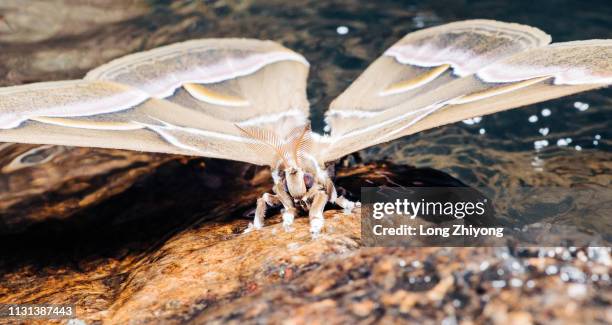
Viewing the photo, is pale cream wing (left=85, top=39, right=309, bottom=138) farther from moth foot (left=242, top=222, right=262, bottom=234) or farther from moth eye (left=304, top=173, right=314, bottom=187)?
moth foot (left=242, top=222, right=262, bottom=234)

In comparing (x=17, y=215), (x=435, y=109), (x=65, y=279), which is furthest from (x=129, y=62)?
(x=435, y=109)

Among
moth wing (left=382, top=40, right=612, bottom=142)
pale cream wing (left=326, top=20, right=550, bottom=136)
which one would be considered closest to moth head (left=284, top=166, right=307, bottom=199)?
moth wing (left=382, top=40, right=612, bottom=142)

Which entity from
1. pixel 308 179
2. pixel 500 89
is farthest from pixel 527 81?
pixel 308 179

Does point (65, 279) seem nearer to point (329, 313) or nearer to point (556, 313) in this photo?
point (329, 313)

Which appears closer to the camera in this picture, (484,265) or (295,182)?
(484,265)

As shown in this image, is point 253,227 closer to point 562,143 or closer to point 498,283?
point 498,283

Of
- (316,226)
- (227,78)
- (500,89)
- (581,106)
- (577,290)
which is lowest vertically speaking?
(577,290)

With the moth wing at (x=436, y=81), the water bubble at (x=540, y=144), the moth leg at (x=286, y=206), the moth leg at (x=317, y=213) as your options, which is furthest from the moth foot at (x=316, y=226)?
the water bubble at (x=540, y=144)
